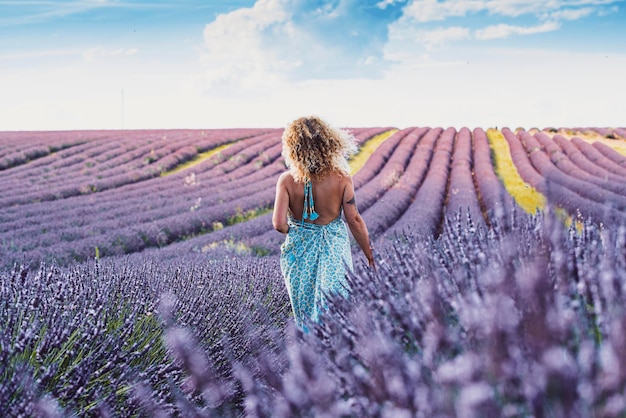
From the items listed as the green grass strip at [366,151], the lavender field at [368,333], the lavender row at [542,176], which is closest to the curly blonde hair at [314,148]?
the lavender field at [368,333]

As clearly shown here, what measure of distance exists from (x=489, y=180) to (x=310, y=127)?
13893mm

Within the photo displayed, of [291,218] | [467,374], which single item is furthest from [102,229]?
[467,374]

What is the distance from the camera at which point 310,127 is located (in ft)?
13.4

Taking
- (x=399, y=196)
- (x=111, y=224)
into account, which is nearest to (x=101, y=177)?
(x=111, y=224)

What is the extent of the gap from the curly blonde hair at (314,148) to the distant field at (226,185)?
1.14m

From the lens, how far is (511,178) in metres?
19.8

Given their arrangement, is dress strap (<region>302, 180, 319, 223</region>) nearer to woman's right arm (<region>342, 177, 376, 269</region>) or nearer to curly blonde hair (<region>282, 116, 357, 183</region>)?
curly blonde hair (<region>282, 116, 357, 183</region>)

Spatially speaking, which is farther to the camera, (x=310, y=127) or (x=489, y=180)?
(x=489, y=180)

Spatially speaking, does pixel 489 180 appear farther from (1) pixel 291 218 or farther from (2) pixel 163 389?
(2) pixel 163 389

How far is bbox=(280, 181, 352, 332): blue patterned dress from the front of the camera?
4.25 metres

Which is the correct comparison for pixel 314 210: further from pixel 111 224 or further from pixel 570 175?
pixel 570 175

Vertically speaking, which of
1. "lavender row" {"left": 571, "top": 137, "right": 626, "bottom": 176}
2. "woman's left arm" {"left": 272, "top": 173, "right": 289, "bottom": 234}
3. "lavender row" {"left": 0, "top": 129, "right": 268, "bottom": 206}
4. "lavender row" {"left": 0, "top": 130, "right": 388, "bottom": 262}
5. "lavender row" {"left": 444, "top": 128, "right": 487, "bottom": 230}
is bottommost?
"lavender row" {"left": 0, "top": 130, "right": 388, "bottom": 262}

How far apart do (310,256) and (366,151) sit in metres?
22.9

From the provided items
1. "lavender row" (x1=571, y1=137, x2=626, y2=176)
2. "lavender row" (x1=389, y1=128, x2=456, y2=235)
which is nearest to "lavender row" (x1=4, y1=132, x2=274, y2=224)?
"lavender row" (x1=389, y1=128, x2=456, y2=235)
